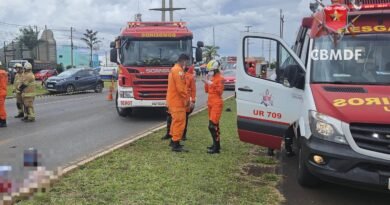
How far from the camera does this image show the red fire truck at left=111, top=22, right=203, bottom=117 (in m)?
13.6

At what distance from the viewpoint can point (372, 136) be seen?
4988 millimetres

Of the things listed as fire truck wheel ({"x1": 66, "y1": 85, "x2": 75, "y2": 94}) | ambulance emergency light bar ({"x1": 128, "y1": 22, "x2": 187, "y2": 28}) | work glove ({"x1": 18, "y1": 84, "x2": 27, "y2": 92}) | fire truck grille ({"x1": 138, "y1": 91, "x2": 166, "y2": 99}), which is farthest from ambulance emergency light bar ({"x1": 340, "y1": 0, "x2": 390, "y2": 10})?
fire truck wheel ({"x1": 66, "y1": 85, "x2": 75, "y2": 94})

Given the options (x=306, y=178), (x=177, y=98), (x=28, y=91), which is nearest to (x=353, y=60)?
(x=306, y=178)

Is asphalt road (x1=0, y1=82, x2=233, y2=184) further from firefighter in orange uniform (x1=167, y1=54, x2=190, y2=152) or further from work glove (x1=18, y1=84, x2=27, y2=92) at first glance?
firefighter in orange uniform (x1=167, y1=54, x2=190, y2=152)

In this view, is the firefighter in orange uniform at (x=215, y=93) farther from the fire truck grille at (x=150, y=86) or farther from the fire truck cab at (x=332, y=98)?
the fire truck grille at (x=150, y=86)

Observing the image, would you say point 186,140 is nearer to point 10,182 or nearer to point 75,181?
point 75,181

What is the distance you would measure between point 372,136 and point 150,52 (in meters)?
9.41

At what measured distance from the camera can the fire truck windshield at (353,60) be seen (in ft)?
19.3

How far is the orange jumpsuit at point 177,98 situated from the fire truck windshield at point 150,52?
5320 millimetres

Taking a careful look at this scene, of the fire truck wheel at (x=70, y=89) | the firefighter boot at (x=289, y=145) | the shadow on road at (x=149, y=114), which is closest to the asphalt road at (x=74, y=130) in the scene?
the shadow on road at (x=149, y=114)

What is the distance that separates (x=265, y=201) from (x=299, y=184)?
905 millimetres

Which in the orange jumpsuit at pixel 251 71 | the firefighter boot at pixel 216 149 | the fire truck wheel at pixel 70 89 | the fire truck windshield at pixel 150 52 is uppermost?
the fire truck windshield at pixel 150 52

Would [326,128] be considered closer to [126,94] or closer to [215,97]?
[215,97]

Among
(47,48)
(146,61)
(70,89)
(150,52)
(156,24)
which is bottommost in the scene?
(70,89)
